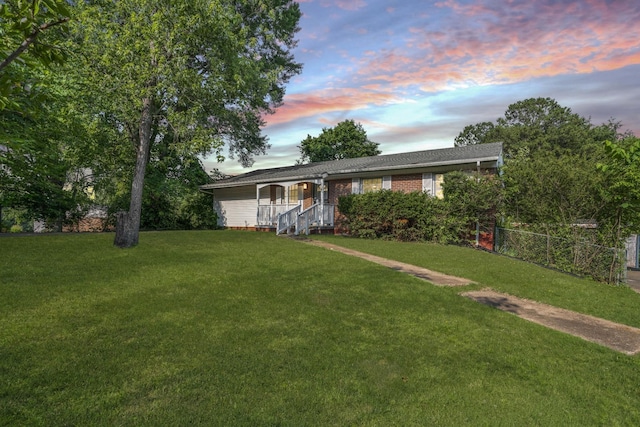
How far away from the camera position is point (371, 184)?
19.4 meters

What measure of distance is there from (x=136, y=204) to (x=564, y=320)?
13117 millimetres

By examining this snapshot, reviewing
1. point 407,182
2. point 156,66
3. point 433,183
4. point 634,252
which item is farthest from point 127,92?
point 634,252

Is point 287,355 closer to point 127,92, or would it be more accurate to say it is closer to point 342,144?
point 127,92

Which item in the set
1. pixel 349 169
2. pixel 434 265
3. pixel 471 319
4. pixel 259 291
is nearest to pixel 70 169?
pixel 349 169

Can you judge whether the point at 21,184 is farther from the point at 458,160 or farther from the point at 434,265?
the point at 458,160

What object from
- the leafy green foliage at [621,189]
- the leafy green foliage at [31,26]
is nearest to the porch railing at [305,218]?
the leafy green foliage at [621,189]

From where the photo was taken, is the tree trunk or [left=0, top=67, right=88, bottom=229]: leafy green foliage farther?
the tree trunk

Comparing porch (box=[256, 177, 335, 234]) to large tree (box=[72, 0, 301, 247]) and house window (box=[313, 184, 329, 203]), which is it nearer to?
house window (box=[313, 184, 329, 203])

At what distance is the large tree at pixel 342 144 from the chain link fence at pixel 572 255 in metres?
27.5

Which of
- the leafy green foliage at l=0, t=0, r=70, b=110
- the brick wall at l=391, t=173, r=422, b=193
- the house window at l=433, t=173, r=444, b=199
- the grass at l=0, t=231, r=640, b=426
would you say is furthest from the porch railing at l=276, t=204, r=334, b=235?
the leafy green foliage at l=0, t=0, r=70, b=110

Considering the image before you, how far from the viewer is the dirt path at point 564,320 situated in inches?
210

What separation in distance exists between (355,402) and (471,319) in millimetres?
3234

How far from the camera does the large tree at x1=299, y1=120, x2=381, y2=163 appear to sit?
3983 centimetres

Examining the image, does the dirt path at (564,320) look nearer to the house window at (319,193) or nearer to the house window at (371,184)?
the house window at (371,184)
